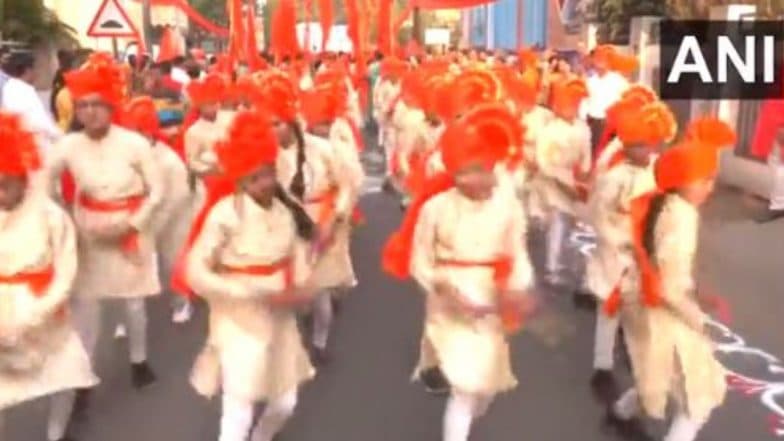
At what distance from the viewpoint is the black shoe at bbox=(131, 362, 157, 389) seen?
675 cm

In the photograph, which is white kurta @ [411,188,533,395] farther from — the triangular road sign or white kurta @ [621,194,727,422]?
the triangular road sign

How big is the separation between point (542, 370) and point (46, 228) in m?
3.23

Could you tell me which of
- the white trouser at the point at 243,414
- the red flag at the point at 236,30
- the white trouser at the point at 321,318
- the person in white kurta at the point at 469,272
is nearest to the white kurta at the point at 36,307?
the white trouser at the point at 243,414

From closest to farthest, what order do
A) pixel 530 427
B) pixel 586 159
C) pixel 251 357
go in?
1. pixel 251 357
2. pixel 530 427
3. pixel 586 159

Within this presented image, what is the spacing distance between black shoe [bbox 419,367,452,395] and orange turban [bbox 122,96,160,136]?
241cm

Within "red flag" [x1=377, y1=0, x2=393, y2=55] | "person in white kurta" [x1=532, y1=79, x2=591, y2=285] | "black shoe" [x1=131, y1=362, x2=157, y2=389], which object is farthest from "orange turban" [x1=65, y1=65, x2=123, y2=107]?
"red flag" [x1=377, y1=0, x2=393, y2=55]

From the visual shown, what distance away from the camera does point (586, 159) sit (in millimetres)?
8633

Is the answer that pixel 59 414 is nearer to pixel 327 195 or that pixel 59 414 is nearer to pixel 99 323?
pixel 99 323

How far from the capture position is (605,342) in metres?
6.68

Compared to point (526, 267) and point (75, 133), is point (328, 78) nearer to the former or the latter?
point (75, 133)

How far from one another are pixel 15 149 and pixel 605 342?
3413mm

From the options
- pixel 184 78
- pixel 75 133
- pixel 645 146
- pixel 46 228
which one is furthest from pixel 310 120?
pixel 184 78

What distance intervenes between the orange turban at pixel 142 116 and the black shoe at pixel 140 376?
1440mm

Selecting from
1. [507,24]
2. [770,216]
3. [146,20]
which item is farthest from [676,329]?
[507,24]
